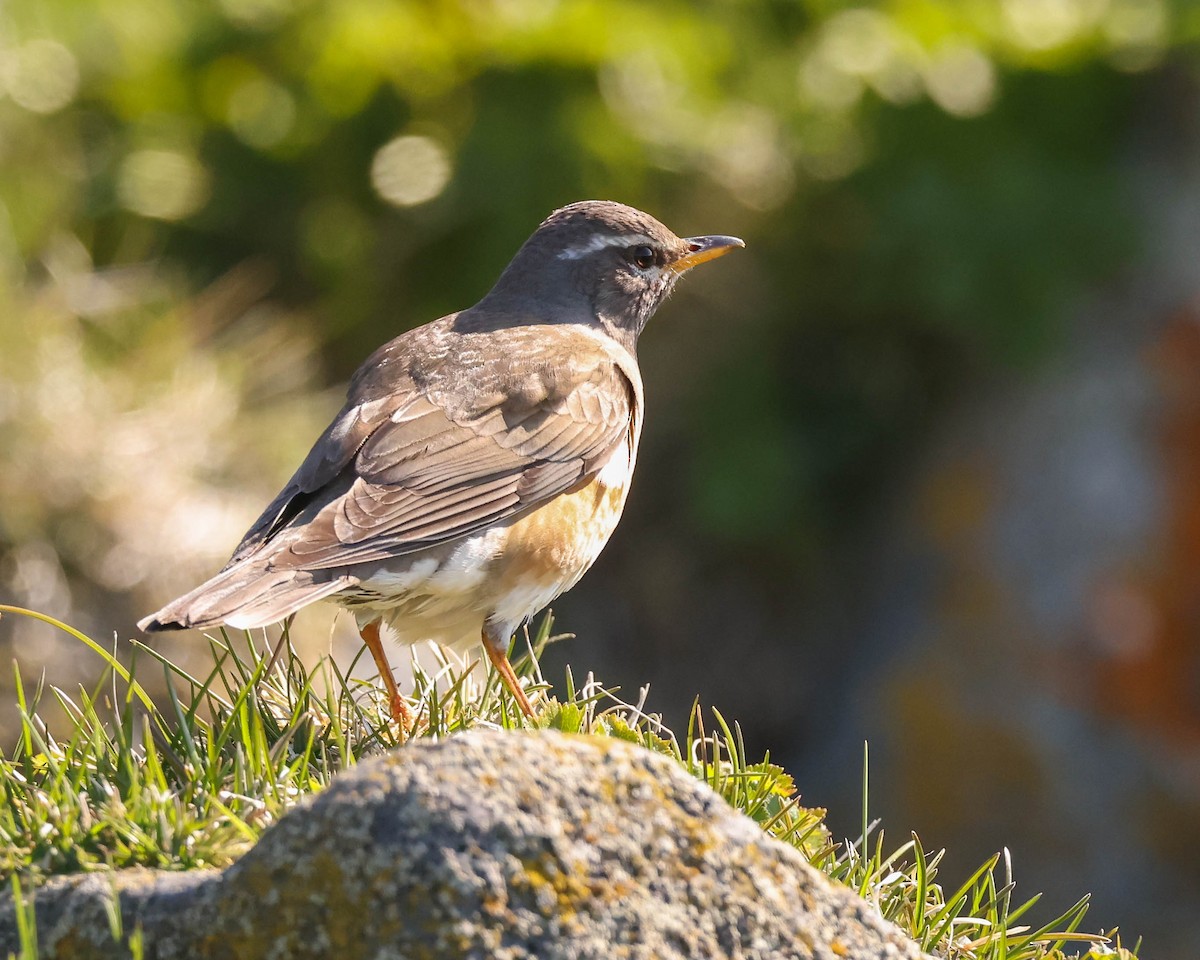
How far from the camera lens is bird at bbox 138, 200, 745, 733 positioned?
479 cm

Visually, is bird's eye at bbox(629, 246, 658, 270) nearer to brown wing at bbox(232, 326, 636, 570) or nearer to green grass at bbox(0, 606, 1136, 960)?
brown wing at bbox(232, 326, 636, 570)

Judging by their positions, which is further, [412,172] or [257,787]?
[412,172]

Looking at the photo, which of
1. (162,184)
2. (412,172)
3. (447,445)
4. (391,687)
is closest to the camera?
(391,687)

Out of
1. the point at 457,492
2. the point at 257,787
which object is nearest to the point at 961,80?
the point at 457,492

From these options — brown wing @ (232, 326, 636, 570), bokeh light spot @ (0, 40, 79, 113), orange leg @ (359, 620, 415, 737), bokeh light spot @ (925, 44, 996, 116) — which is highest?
bokeh light spot @ (0, 40, 79, 113)

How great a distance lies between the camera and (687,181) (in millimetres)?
10656

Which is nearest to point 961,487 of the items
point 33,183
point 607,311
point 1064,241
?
point 1064,241

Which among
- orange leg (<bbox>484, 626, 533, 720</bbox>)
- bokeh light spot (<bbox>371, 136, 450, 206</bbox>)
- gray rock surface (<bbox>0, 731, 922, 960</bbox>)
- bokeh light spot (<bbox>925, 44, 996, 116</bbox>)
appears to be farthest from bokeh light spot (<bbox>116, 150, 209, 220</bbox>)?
gray rock surface (<bbox>0, 731, 922, 960</bbox>)

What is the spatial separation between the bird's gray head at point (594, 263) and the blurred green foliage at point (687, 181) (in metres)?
3.46

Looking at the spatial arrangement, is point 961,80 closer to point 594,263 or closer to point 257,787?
point 594,263

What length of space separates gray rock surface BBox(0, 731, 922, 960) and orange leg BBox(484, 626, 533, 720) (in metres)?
1.23

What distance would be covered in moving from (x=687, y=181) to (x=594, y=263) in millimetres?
4153

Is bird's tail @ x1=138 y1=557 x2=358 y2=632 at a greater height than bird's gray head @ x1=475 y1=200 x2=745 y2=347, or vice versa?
bird's gray head @ x1=475 y1=200 x2=745 y2=347

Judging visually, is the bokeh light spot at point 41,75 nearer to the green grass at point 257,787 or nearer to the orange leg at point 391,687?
the orange leg at point 391,687
